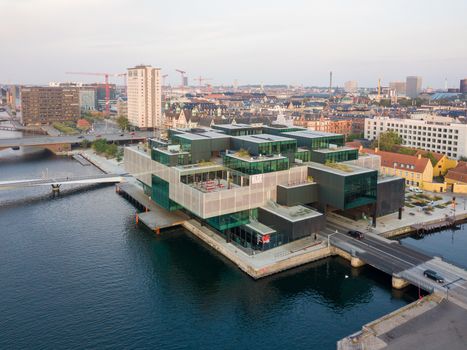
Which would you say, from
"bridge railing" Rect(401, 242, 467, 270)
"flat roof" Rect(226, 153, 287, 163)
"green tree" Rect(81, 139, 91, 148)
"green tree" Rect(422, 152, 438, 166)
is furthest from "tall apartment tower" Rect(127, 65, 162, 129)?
"bridge railing" Rect(401, 242, 467, 270)

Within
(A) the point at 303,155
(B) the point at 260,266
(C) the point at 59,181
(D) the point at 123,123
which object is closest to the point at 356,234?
(A) the point at 303,155

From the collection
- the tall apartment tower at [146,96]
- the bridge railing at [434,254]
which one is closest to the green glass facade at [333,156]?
the bridge railing at [434,254]

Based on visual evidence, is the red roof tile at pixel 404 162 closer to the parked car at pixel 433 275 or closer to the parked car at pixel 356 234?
the parked car at pixel 356 234

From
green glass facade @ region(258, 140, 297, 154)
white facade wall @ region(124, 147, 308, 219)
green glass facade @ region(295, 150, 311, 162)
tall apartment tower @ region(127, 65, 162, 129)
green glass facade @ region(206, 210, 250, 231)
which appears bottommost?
green glass facade @ region(206, 210, 250, 231)

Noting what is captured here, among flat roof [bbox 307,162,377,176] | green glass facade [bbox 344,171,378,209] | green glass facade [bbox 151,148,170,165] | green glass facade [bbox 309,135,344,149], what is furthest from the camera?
green glass facade [bbox 309,135,344,149]

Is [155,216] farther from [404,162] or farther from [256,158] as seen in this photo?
[404,162]

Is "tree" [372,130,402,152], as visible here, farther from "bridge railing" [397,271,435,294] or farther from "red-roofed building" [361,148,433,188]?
"bridge railing" [397,271,435,294]

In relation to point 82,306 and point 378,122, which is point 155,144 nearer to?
point 82,306
